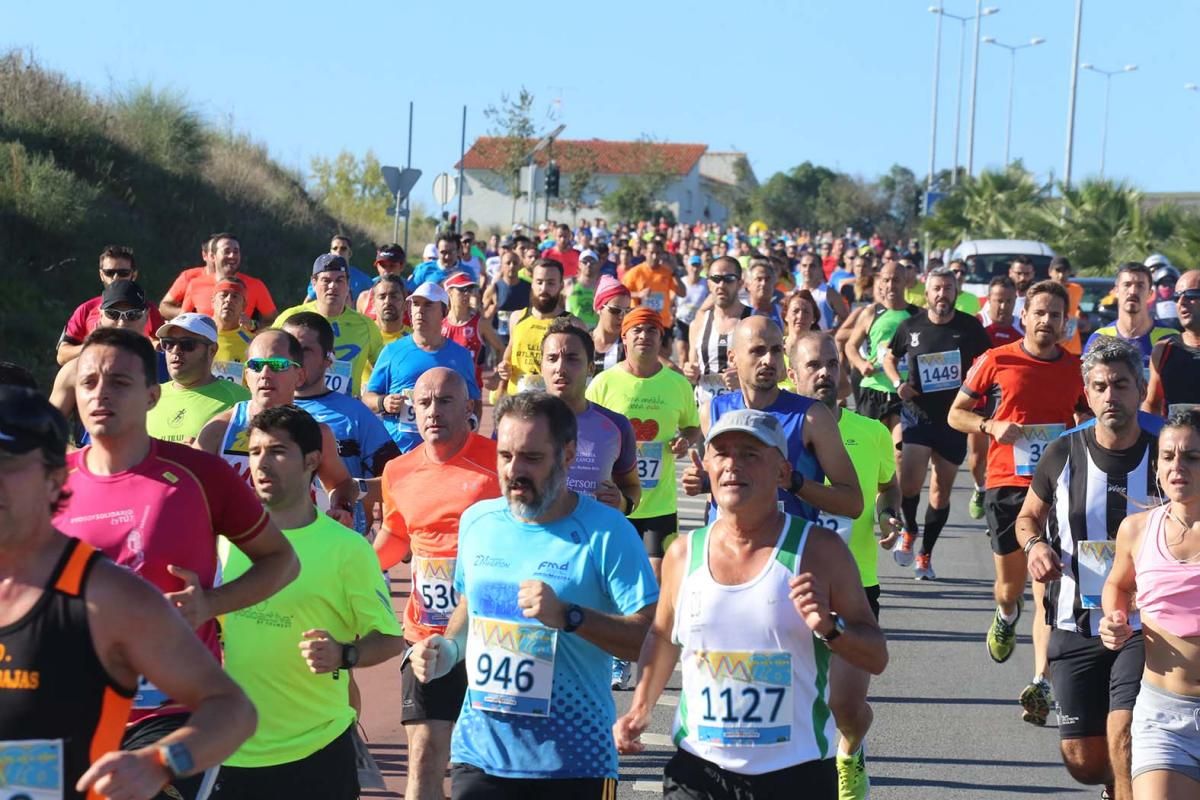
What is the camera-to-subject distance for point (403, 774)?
7594 mm

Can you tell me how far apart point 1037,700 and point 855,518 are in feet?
6.04

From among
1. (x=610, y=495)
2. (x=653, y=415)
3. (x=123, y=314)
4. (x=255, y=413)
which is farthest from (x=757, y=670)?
(x=653, y=415)

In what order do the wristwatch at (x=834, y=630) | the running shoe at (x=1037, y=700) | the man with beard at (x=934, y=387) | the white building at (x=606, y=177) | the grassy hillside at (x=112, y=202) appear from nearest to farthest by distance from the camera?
the wristwatch at (x=834, y=630) < the running shoe at (x=1037, y=700) < the man with beard at (x=934, y=387) < the grassy hillside at (x=112, y=202) < the white building at (x=606, y=177)

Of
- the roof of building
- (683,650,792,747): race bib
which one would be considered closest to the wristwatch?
(683,650,792,747): race bib

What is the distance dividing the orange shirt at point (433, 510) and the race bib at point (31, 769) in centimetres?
308

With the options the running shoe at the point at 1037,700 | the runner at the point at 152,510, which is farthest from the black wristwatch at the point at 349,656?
the running shoe at the point at 1037,700

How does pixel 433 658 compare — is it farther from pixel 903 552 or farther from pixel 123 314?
pixel 903 552

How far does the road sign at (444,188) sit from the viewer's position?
31031 mm

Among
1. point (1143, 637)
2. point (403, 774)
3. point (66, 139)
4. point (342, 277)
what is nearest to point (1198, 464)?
point (1143, 637)

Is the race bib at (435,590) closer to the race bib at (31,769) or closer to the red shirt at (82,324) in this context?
the race bib at (31,769)

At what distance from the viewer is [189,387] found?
280 inches

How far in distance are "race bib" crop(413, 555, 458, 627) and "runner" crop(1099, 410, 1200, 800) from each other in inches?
88.9

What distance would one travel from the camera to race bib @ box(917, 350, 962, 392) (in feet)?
42.0

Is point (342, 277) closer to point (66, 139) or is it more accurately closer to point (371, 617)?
point (371, 617)
